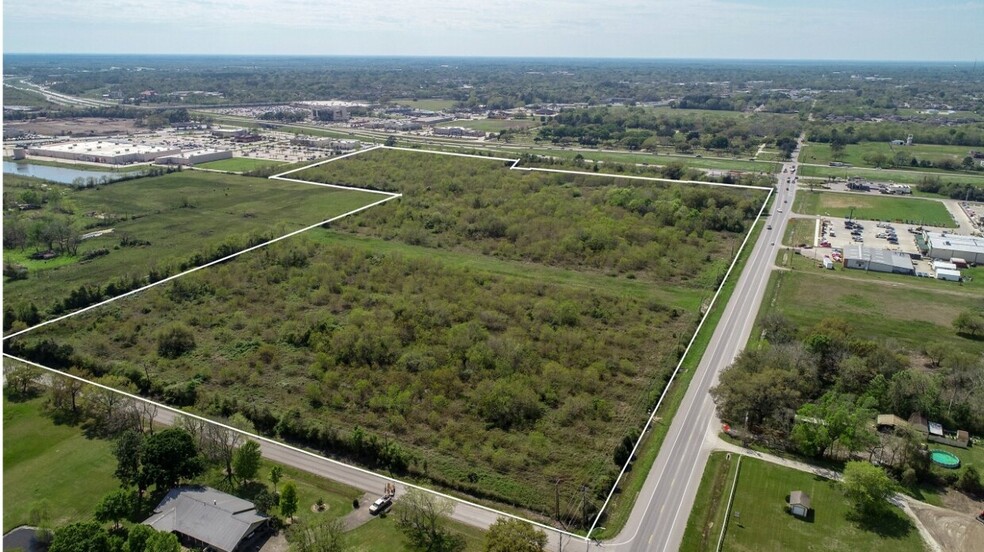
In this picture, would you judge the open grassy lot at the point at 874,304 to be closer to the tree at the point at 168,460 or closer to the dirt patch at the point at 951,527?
the dirt patch at the point at 951,527

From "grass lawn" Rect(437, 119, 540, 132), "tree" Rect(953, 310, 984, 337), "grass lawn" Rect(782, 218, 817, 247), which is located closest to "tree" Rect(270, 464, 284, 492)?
"tree" Rect(953, 310, 984, 337)

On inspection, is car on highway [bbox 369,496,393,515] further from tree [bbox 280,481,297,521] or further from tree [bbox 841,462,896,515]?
tree [bbox 841,462,896,515]

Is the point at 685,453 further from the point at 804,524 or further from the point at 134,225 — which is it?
the point at 134,225

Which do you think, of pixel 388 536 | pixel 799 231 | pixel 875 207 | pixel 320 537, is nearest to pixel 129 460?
pixel 320 537

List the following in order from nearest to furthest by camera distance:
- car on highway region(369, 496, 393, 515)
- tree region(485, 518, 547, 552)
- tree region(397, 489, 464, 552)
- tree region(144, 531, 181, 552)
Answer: tree region(144, 531, 181, 552) → tree region(485, 518, 547, 552) → tree region(397, 489, 464, 552) → car on highway region(369, 496, 393, 515)

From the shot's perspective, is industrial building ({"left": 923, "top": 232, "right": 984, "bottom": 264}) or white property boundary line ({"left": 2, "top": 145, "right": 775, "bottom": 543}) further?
industrial building ({"left": 923, "top": 232, "right": 984, "bottom": 264})

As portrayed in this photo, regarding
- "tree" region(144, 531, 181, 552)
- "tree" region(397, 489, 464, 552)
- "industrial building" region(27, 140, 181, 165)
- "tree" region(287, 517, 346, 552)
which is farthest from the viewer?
"industrial building" region(27, 140, 181, 165)

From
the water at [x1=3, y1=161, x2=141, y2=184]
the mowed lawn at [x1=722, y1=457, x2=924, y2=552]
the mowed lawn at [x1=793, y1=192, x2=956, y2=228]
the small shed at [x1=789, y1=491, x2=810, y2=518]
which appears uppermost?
the water at [x1=3, y1=161, x2=141, y2=184]
